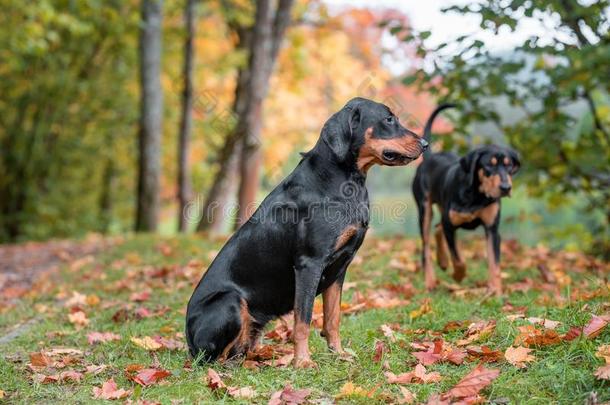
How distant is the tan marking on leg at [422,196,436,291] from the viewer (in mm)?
6602

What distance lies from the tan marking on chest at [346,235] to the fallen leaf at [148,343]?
1.65 m

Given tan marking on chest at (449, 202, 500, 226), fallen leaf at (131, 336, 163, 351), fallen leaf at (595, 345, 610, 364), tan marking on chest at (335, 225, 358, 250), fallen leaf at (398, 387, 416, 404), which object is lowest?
fallen leaf at (131, 336, 163, 351)

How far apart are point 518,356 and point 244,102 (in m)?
11.0

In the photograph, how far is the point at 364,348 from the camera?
14.8ft

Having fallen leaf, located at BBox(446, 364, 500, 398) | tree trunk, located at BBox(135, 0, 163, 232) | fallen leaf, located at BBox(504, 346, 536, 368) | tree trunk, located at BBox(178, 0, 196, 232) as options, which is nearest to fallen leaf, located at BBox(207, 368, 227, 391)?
fallen leaf, located at BBox(446, 364, 500, 398)

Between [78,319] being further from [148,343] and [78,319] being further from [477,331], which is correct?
[477,331]

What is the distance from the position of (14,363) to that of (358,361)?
94.6 inches

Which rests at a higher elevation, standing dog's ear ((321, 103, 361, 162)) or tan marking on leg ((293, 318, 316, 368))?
standing dog's ear ((321, 103, 361, 162))

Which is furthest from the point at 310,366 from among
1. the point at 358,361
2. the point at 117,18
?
the point at 117,18

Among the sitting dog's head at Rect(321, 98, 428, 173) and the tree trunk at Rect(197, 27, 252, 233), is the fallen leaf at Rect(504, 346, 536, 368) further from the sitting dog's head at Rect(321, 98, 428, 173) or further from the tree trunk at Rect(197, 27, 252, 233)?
the tree trunk at Rect(197, 27, 252, 233)

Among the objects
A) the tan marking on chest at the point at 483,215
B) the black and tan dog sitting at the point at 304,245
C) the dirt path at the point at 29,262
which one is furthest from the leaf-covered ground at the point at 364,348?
the dirt path at the point at 29,262

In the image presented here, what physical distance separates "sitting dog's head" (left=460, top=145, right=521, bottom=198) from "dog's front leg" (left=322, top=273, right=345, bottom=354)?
7.46 feet

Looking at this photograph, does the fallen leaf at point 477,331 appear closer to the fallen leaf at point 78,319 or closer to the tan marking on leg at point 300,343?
the tan marking on leg at point 300,343

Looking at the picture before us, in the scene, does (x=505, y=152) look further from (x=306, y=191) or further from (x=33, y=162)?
(x=33, y=162)
